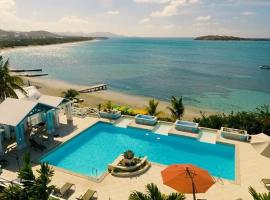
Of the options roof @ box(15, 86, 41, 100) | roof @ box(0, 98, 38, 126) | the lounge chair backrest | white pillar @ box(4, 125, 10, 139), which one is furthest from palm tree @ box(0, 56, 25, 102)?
the lounge chair backrest

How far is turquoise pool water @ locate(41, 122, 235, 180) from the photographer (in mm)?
19828

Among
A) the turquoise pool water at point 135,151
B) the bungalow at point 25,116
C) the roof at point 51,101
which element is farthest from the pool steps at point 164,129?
the roof at point 51,101

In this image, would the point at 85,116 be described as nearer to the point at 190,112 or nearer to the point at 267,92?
the point at 190,112

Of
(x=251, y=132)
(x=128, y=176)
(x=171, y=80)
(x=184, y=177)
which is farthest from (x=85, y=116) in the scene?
(x=171, y=80)

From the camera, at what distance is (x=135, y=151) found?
72.6 feet

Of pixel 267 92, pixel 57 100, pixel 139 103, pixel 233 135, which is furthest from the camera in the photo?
pixel 267 92

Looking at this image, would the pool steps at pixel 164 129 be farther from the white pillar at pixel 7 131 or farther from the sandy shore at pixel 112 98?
the sandy shore at pixel 112 98

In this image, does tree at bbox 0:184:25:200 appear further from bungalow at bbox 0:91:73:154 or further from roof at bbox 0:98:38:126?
roof at bbox 0:98:38:126

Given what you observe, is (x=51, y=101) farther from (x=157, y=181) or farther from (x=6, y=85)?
(x=157, y=181)

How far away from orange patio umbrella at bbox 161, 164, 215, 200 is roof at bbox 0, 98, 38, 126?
43.2 feet

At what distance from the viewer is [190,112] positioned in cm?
4144

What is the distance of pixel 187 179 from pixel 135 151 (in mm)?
10980

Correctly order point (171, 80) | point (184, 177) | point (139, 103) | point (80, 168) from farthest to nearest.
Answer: point (171, 80) → point (139, 103) → point (80, 168) → point (184, 177)

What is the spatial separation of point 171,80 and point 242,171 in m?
53.5
